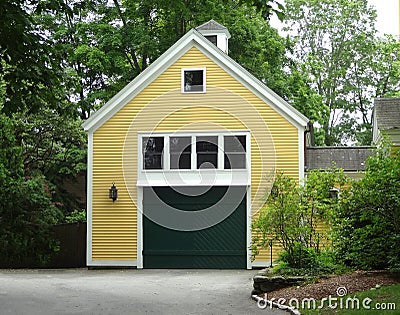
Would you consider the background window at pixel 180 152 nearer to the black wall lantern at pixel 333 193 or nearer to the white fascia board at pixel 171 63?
the white fascia board at pixel 171 63

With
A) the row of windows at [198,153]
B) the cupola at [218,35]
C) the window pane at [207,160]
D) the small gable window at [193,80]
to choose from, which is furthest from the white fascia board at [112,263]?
the cupola at [218,35]

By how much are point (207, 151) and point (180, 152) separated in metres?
0.81

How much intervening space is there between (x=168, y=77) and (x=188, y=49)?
3.43 feet

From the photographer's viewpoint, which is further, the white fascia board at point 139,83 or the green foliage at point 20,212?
the white fascia board at point 139,83

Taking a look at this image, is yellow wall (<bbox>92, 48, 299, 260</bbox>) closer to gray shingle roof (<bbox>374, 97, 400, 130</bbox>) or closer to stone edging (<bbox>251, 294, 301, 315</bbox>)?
gray shingle roof (<bbox>374, 97, 400, 130</bbox>)

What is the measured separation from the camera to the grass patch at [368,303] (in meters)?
9.24

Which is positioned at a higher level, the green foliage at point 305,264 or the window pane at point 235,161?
the window pane at point 235,161

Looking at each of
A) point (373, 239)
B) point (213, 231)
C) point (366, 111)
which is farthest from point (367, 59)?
point (373, 239)

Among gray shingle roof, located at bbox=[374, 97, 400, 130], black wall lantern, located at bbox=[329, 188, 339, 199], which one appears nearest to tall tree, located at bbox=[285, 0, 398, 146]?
gray shingle roof, located at bbox=[374, 97, 400, 130]

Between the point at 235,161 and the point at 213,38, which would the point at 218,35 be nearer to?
the point at 213,38

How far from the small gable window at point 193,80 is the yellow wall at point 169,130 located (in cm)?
15

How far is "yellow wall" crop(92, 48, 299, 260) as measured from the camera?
787 inches

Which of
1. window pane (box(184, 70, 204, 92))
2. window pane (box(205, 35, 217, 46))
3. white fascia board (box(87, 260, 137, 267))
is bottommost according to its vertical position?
white fascia board (box(87, 260, 137, 267))

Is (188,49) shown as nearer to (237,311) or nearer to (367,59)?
(237,311)
